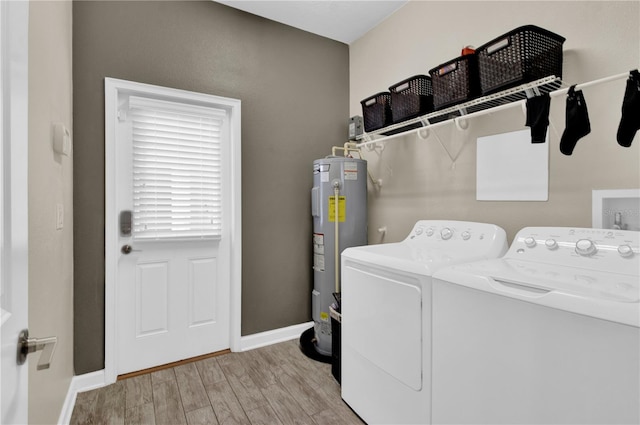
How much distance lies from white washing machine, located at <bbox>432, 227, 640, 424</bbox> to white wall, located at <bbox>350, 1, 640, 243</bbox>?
38 cm

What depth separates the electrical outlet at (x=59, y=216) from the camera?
163cm

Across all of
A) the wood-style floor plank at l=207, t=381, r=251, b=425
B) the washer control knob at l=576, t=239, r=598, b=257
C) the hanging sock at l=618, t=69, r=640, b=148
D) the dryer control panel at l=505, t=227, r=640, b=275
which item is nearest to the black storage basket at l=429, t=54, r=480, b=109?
the hanging sock at l=618, t=69, r=640, b=148

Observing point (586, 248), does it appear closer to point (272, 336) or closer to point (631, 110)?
point (631, 110)

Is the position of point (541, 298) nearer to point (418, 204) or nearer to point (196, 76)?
point (418, 204)

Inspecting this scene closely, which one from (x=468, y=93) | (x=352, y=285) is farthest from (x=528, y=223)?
(x=352, y=285)

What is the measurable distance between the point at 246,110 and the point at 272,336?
1.95m

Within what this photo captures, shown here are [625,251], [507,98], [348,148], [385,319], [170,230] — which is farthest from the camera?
[348,148]

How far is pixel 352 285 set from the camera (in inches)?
72.2

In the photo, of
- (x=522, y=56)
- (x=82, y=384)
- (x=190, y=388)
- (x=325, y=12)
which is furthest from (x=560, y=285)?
(x=82, y=384)

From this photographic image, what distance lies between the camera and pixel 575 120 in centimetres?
138

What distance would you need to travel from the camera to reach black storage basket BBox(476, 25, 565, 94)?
4.82ft

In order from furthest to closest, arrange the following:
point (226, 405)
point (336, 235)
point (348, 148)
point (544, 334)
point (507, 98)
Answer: point (348, 148), point (336, 235), point (226, 405), point (507, 98), point (544, 334)

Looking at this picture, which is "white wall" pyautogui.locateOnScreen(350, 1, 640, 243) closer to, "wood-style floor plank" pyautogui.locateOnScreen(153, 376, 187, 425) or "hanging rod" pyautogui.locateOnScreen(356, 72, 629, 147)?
"hanging rod" pyautogui.locateOnScreen(356, 72, 629, 147)

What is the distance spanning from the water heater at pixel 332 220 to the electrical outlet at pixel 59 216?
167 centimetres
